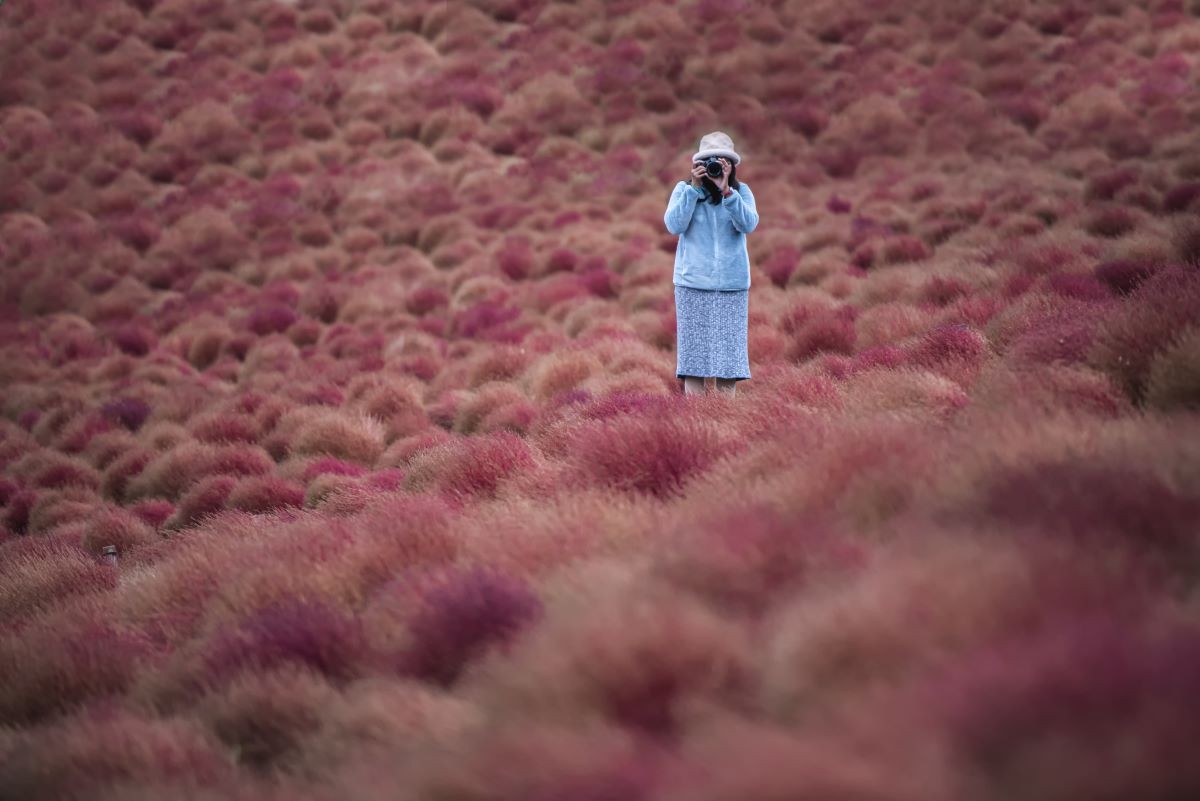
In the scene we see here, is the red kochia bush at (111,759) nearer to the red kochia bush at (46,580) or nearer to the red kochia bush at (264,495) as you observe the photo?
the red kochia bush at (46,580)

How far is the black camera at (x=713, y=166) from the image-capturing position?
630cm

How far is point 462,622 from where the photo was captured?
2979 mm

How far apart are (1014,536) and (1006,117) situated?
12.2m

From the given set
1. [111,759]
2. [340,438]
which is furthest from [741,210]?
[111,759]

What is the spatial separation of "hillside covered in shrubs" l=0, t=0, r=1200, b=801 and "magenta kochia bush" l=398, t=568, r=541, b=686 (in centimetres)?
1

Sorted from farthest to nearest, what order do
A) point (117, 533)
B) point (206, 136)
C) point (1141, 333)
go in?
point (206, 136) < point (117, 533) < point (1141, 333)

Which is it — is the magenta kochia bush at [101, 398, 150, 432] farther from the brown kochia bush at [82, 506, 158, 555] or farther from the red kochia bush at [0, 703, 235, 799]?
the red kochia bush at [0, 703, 235, 799]

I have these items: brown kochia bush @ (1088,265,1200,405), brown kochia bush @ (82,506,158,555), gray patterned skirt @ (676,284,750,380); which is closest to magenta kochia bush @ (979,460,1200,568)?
brown kochia bush @ (1088,265,1200,405)

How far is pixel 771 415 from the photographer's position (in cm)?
476

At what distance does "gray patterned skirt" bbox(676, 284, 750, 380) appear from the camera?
6402 millimetres

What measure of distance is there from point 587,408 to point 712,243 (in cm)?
131

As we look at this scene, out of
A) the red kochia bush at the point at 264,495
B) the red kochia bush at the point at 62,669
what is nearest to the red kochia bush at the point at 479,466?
the red kochia bush at the point at 264,495

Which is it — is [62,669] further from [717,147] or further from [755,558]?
[717,147]

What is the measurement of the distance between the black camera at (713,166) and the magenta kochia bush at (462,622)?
3834mm
